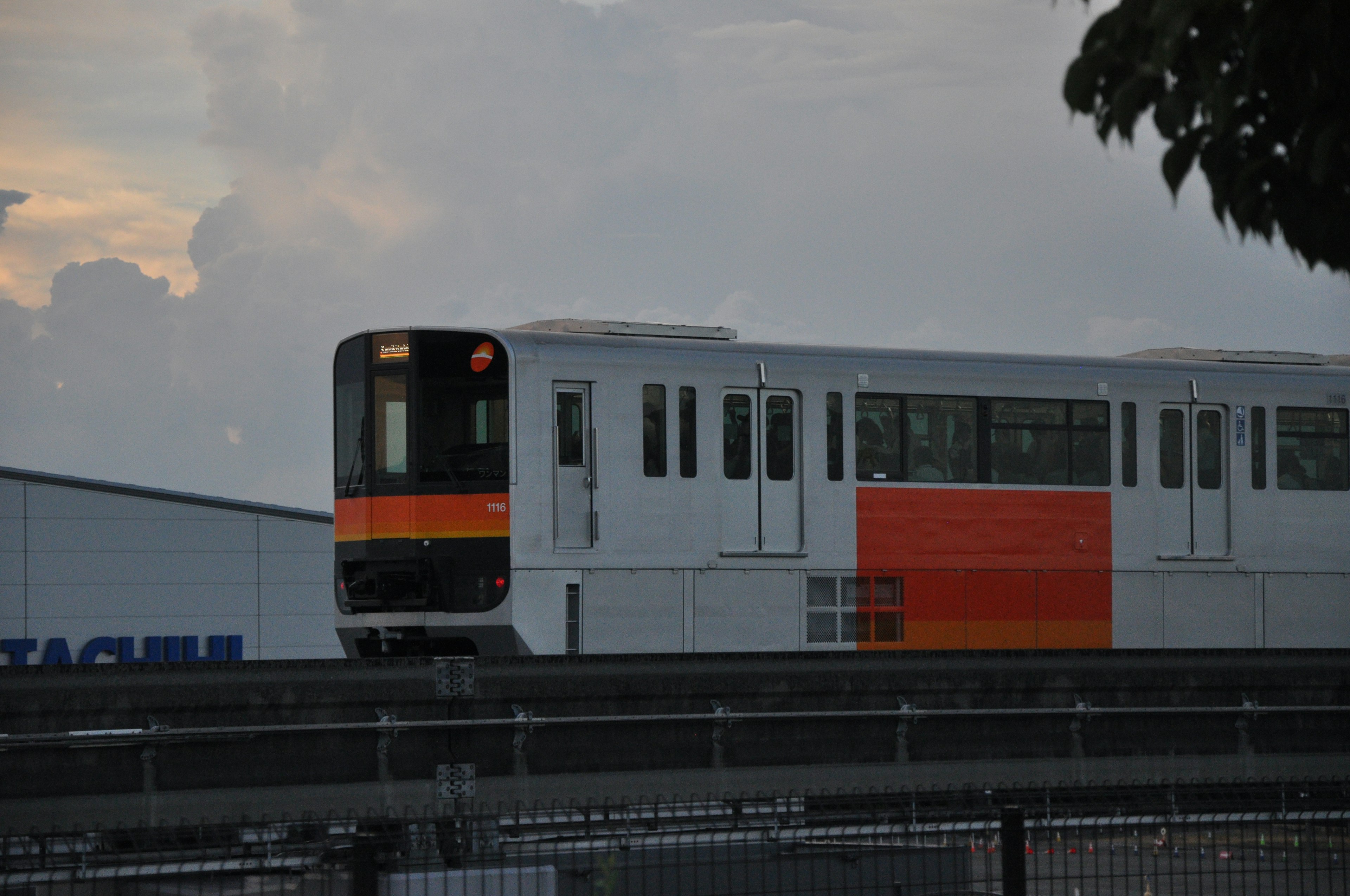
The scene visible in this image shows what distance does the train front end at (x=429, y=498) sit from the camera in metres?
14.4

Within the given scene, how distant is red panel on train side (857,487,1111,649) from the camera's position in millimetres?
15758

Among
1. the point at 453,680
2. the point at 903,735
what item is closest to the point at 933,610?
the point at 903,735

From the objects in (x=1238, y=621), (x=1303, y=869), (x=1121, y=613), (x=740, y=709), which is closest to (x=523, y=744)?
(x=740, y=709)

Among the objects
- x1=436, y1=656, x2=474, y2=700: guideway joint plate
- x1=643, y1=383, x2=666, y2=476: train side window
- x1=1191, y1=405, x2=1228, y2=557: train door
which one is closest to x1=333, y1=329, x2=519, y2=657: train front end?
x1=643, y1=383, x2=666, y2=476: train side window

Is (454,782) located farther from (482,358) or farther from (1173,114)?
(1173,114)

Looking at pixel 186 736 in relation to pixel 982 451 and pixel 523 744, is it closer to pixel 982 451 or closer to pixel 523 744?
pixel 523 744

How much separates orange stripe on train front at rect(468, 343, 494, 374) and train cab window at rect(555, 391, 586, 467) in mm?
700

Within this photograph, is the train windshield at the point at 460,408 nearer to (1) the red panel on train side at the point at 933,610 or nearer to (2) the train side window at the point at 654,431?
(2) the train side window at the point at 654,431

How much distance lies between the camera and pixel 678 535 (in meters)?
14.9

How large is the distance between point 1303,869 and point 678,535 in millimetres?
7805

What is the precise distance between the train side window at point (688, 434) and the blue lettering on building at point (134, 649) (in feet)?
73.4

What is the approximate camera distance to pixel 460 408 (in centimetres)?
1473

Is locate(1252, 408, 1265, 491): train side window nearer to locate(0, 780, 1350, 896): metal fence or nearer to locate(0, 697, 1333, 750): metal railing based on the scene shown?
locate(0, 697, 1333, 750): metal railing

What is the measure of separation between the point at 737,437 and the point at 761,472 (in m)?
0.42
